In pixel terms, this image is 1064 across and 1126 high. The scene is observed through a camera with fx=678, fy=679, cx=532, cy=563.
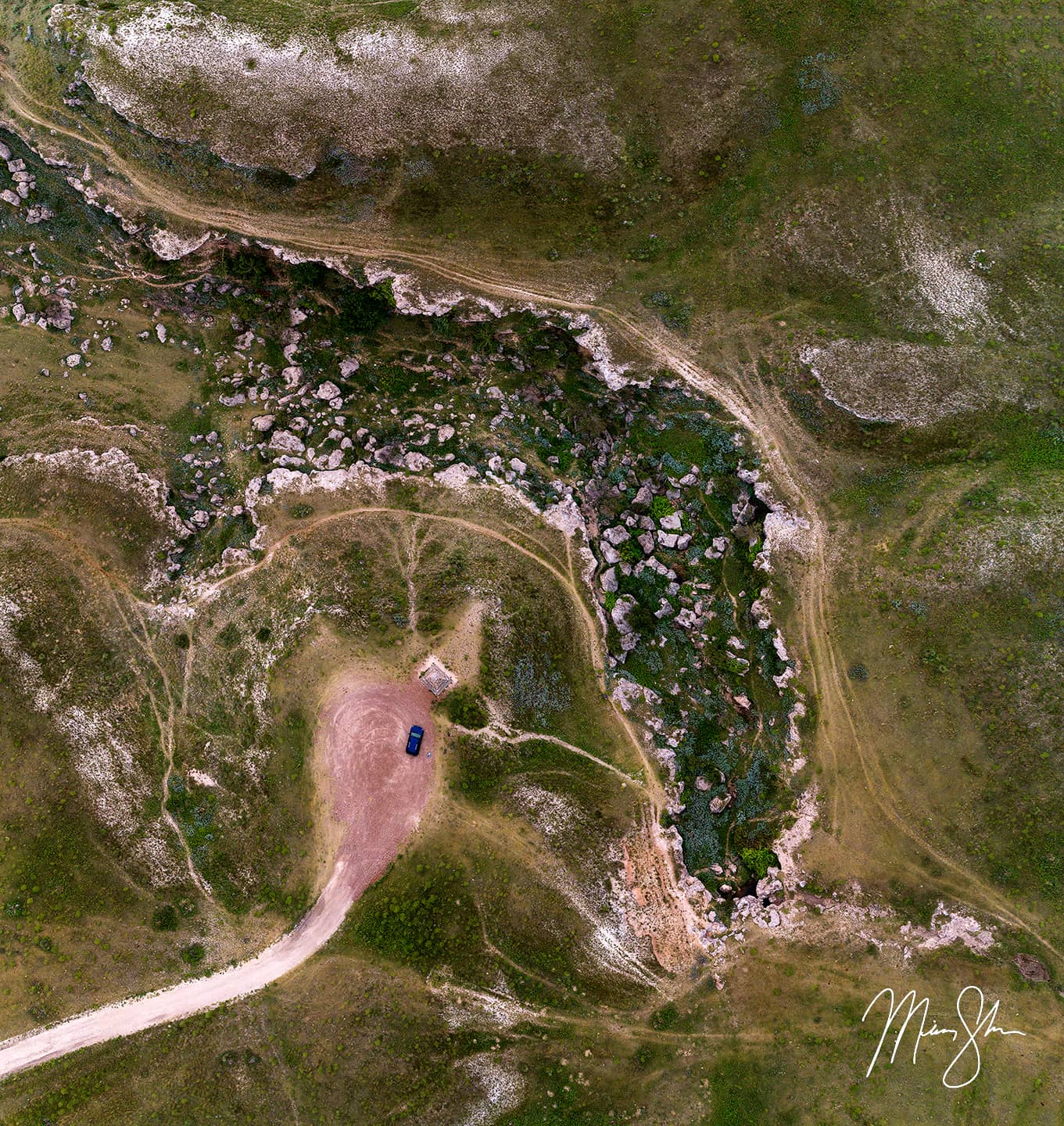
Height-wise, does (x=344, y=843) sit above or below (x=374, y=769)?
below

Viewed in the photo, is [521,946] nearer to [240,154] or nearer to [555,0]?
[240,154]

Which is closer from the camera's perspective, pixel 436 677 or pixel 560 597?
pixel 436 677

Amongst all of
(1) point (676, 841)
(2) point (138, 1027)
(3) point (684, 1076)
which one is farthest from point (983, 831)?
(2) point (138, 1027)

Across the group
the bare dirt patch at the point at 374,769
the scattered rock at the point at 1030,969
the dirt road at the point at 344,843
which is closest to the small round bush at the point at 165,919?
the dirt road at the point at 344,843
